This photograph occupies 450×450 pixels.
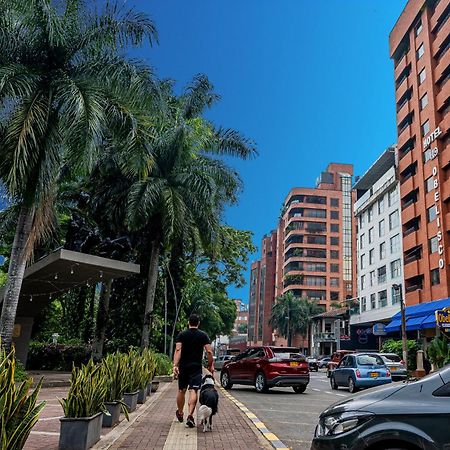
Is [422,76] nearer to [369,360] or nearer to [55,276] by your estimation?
[369,360]

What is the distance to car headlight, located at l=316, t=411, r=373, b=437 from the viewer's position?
411 centimetres

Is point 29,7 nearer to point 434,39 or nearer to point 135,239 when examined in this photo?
point 135,239

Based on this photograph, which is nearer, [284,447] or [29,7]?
[284,447]

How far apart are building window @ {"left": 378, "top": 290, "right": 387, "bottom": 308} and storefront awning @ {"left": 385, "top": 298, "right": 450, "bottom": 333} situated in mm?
8029

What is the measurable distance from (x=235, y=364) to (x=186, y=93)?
45.6ft

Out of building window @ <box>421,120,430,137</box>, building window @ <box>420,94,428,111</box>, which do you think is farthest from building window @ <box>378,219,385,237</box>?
building window @ <box>420,94,428,111</box>

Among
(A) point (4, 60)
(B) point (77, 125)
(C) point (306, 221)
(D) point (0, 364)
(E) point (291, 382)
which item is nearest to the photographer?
(D) point (0, 364)

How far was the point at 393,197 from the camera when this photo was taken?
51.4 meters

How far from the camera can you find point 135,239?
25.0 m

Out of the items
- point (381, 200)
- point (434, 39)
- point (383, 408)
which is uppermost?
point (434, 39)

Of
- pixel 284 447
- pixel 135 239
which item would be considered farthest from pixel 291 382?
pixel 135 239

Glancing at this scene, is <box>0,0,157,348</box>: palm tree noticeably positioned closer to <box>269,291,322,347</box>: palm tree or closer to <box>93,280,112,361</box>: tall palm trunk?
<box>93,280,112,361</box>: tall palm trunk

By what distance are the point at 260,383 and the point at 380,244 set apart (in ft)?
135

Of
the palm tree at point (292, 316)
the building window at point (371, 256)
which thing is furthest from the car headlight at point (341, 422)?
the palm tree at point (292, 316)
